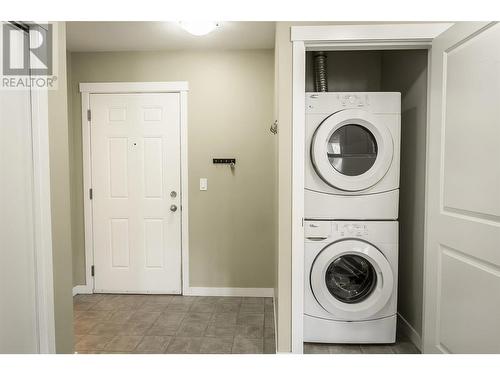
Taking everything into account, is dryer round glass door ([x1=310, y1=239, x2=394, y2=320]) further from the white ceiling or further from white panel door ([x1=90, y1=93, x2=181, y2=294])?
the white ceiling

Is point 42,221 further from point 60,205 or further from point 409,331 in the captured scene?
point 409,331

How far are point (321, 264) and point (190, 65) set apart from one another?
7.53ft

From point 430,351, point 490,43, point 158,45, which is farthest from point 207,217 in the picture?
point 490,43

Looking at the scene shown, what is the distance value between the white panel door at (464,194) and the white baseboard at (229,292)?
5.22 feet

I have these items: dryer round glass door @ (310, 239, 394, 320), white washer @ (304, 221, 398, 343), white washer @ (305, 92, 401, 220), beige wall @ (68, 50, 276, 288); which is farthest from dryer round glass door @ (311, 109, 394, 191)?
beige wall @ (68, 50, 276, 288)

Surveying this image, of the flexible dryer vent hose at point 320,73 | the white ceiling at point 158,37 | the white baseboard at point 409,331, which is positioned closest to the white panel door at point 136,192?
the white ceiling at point 158,37

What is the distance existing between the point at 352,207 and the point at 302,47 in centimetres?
111

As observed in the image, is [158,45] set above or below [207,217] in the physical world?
above

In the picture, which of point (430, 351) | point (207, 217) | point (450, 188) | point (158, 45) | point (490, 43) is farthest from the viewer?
point (207, 217)

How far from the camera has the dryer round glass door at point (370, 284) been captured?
2.06m

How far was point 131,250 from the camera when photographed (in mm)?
3160

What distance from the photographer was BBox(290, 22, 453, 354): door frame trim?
5.90 ft
